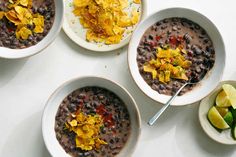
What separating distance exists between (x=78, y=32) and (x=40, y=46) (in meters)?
0.17

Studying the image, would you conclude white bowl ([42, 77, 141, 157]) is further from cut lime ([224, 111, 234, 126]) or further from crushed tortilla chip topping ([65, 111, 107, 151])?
cut lime ([224, 111, 234, 126])

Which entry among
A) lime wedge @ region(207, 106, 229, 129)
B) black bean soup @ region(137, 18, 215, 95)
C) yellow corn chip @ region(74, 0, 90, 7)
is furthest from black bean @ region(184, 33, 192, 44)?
yellow corn chip @ region(74, 0, 90, 7)

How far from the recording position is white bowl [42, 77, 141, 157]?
78.1 inches

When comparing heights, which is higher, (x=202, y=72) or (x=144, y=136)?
(x=202, y=72)

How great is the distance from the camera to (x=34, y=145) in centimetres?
207

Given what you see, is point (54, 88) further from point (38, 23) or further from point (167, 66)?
point (167, 66)

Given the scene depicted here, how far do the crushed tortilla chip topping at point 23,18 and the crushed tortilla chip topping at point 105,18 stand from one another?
0.51 ft

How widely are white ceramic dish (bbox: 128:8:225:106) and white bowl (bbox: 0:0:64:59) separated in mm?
278

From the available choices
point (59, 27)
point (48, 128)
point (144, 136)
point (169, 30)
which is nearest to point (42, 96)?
point (48, 128)

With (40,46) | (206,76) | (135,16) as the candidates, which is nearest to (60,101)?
(40,46)

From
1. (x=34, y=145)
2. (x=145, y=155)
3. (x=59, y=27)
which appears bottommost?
(x=34, y=145)

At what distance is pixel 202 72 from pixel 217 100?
0.12 metres

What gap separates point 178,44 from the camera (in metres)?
2.07

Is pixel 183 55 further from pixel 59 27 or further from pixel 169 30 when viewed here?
pixel 59 27
